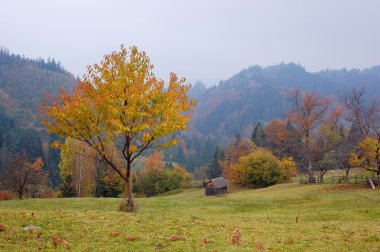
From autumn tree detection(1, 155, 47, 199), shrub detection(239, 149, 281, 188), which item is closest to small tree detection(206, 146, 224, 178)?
shrub detection(239, 149, 281, 188)

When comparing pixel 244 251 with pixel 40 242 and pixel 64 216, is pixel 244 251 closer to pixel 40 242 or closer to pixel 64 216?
pixel 40 242

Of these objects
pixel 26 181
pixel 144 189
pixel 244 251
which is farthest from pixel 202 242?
pixel 144 189

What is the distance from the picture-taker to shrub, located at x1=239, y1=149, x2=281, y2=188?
3017 inches

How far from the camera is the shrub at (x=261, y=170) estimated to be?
251 feet

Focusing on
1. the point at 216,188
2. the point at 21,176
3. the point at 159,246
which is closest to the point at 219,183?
the point at 216,188

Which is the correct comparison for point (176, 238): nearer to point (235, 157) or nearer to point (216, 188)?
point (216, 188)

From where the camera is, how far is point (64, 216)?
20.3m

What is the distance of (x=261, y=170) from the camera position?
3029 inches

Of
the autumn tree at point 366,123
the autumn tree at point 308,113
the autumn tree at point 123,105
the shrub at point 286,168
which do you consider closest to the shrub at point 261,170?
the shrub at point 286,168

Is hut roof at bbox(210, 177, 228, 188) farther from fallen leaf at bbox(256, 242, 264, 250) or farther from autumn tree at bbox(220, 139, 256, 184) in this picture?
fallen leaf at bbox(256, 242, 264, 250)

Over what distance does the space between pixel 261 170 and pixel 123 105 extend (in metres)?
56.9

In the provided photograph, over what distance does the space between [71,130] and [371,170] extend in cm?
3846

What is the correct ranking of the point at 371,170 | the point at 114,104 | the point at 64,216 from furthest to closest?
1. the point at 371,170
2. the point at 114,104
3. the point at 64,216

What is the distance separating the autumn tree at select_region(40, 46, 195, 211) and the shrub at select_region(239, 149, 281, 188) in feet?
178
